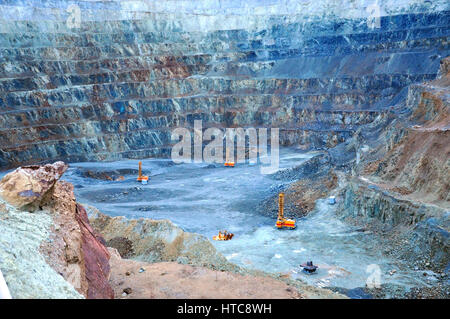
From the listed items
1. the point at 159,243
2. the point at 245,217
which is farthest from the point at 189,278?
the point at 245,217

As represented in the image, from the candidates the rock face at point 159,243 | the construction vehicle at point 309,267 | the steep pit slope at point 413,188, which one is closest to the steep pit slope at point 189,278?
the rock face at point 159,243

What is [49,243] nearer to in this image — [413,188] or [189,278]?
[189,278]

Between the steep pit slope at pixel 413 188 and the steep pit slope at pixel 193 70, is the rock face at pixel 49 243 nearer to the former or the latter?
the steep pit slope at pixel 413 188

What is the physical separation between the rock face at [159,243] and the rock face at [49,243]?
518 centimetres

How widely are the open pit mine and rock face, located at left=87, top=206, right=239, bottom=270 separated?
0.28ft

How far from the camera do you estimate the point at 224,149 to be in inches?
2031

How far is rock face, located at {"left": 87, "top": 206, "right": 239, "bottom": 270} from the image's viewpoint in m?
17.3

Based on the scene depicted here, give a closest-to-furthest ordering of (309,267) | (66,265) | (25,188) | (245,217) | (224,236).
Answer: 1. (66,265)
2. (25,188)
3. (309,267)
4. (224,236)
5. (245,217)

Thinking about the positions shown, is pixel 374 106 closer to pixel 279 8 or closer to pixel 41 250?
pixel 279 8

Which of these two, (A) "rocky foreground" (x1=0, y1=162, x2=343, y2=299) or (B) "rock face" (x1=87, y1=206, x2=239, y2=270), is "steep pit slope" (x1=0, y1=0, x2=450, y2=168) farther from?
(A) "rocky foreground" (x1=0, y1=162, x2=343, y2=299)

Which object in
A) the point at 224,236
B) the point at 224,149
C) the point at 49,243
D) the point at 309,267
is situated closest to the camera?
the point at 49,243

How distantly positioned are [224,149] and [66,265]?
4225 cm

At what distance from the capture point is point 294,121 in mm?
54375

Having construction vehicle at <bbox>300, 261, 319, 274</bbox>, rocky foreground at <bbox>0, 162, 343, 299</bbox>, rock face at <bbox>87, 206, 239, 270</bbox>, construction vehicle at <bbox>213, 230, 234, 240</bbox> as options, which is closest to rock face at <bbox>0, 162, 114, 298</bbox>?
rocky foreground at <bbox>0, 162, 343, 299</bbox>
